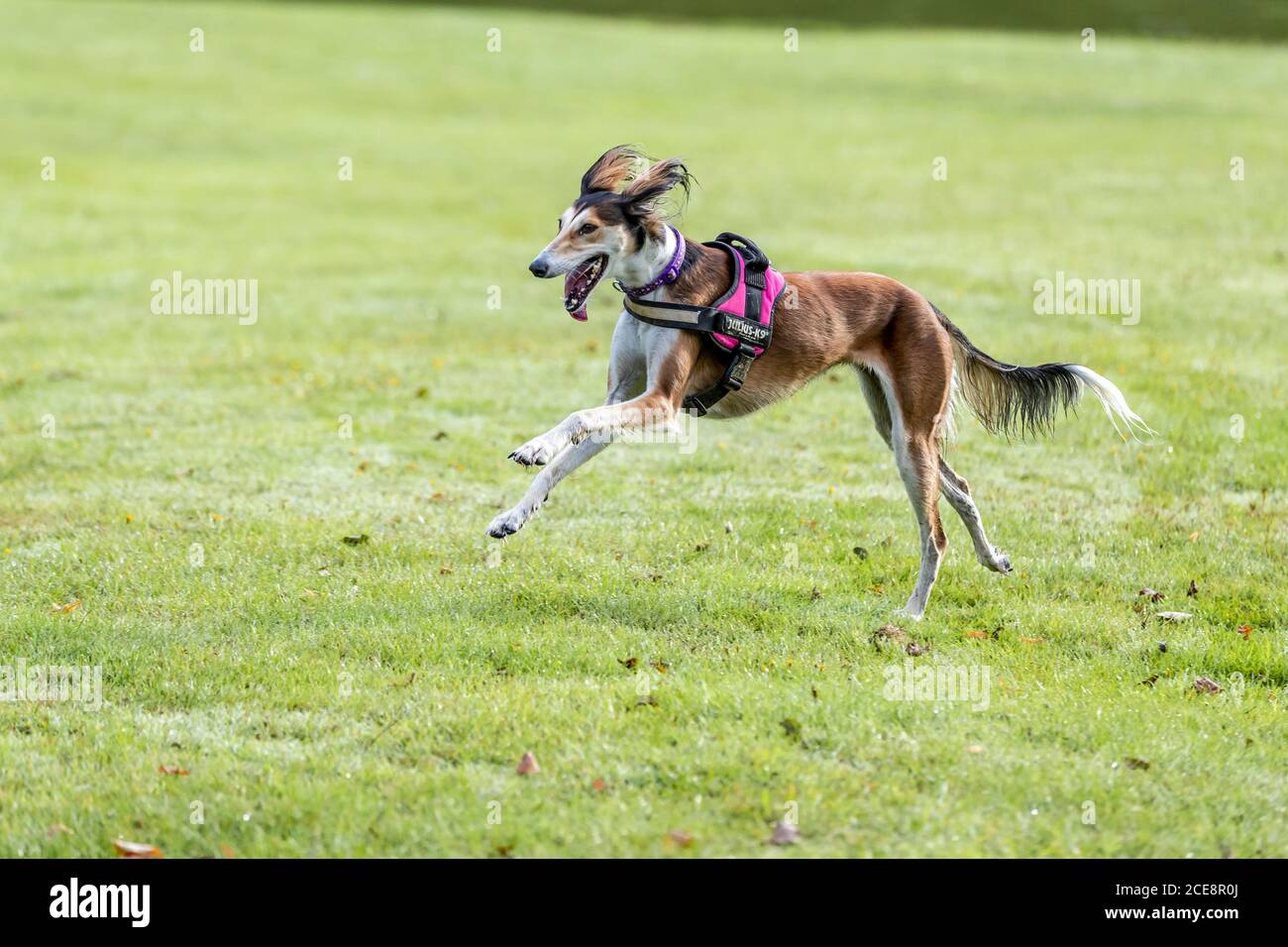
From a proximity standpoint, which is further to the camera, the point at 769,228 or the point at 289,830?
the point at 769,228

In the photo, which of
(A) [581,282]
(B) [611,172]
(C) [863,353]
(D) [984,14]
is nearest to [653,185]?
(B) [611,172]

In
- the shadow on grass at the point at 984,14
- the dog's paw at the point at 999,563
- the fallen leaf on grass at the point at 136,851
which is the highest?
Answer: the shadow on grass at the point at 984,14

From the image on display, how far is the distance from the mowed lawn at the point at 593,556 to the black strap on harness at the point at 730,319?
1.20 m

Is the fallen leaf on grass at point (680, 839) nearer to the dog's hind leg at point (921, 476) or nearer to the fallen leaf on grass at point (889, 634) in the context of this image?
the fallen leaf on grass at point (889, 634)

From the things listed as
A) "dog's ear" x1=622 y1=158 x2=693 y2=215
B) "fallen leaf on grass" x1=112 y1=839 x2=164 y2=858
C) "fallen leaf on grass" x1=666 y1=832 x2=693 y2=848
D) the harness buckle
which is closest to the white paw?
the harness buckle

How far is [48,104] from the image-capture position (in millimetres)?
33938

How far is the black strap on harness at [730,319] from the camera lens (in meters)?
7.80

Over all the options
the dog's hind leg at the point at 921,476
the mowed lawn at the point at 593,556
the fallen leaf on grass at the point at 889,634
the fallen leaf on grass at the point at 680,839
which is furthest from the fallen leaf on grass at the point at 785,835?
the dog's hind leg at the point at 921,476

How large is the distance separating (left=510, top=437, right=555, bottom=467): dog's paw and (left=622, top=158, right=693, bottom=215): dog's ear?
1.45 m

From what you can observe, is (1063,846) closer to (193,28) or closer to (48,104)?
(48,104)
